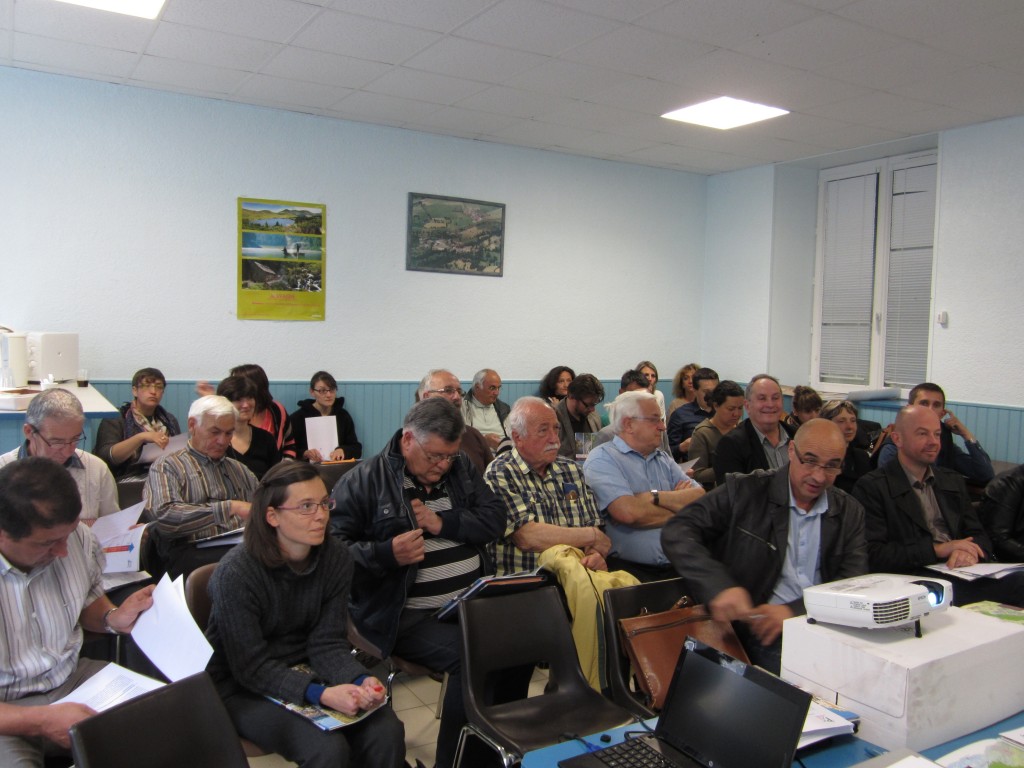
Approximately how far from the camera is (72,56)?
4703 millimetres

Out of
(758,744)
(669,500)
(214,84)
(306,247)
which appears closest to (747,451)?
(669,500)

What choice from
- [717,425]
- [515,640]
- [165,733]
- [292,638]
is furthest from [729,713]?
[717,425]

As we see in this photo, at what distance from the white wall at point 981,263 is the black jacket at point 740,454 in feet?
9.03

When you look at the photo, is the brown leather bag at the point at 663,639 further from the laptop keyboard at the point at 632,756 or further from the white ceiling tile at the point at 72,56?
the white ceiling tile at the point at 72,56

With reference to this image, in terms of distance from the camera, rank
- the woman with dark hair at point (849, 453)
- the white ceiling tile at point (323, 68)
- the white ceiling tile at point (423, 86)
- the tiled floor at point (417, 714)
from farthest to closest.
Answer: the white ceiling tile at point (423, 86)
the white ceiling tile at point (323, 68)
the woman with dark hair at point (849, 453)
the tiled floor at point (417, 714)

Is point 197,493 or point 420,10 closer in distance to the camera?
point 197,493

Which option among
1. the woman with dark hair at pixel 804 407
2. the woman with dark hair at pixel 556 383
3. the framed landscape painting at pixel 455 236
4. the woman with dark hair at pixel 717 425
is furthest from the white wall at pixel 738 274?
the woman with dark hair at pixel 717 425

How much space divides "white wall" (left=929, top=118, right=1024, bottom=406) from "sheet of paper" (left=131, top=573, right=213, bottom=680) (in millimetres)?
5715

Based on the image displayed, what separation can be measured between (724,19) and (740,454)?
2.18m

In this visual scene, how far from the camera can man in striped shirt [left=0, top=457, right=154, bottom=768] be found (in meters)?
1.88

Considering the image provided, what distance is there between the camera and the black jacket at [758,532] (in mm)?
2629

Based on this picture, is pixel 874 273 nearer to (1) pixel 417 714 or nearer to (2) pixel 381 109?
(2) pixel 381 109

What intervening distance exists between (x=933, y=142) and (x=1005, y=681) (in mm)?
5648

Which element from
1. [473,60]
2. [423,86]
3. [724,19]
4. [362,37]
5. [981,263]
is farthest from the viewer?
[981,263]
